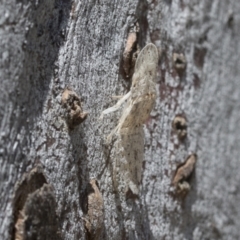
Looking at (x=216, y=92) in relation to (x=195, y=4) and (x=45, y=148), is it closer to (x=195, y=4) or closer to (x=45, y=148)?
(x=195, y=4)

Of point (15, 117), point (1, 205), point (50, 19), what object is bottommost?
point (1, 205)

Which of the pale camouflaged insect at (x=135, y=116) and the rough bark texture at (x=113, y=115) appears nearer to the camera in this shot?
the rough bark texture at (x=113, y=115)

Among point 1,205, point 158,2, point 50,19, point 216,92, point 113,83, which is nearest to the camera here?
point 1,205

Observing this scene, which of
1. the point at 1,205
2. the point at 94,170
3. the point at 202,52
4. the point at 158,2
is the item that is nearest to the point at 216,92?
the point at 202,52
